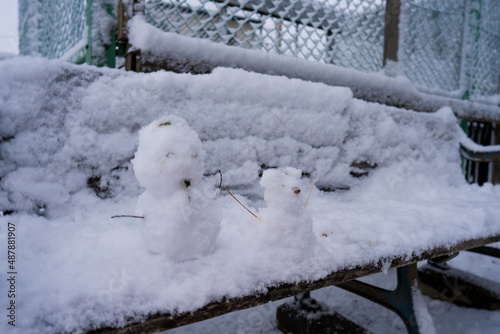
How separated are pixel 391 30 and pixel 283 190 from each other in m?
2.44

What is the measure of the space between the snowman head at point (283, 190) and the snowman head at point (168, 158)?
223 mm

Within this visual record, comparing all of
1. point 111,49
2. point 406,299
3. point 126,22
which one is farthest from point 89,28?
point 406,299

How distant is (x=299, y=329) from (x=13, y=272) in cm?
155

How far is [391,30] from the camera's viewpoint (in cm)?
261

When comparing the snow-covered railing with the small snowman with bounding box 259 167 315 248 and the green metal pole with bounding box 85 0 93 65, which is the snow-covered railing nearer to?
the green metal pole with bounding box 85 0 93 65

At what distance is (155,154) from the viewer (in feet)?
2.51

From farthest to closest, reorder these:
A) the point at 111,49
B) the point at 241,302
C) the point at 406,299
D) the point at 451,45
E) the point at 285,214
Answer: the point at 451,45
the point at 111,49
the point at 406,299
the point at 285,214
the point at 241,302

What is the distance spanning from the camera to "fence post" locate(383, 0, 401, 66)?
2.57m

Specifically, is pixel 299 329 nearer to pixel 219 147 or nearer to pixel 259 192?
pixel 259 192

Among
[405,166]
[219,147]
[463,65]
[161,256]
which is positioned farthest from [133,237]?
[463,65]

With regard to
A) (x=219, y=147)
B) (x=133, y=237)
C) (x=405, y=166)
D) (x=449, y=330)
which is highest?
(x=219, y=147)

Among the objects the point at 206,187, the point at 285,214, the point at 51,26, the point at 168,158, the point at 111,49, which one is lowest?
the point at 206,187

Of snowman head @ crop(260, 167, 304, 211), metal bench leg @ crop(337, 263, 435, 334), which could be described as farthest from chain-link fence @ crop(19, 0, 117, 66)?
metal bench leg @ crop(337, 263, 435, 334)

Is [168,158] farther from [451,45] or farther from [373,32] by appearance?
[451,45]
